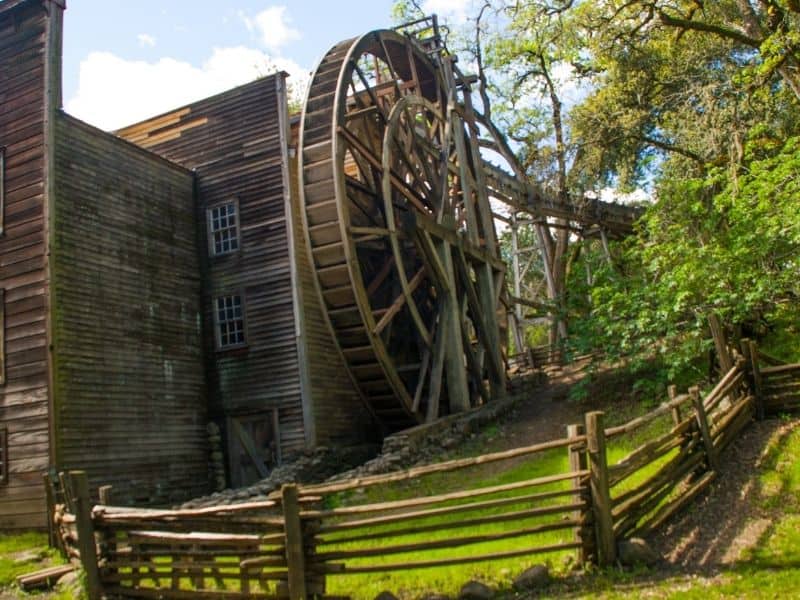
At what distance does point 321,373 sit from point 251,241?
3211 millimetres

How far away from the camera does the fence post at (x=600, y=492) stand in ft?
20.7

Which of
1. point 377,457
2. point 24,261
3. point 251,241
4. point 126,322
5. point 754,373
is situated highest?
point 251,241

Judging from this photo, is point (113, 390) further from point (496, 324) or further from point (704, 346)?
point (704, 346)

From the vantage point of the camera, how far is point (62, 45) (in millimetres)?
13359

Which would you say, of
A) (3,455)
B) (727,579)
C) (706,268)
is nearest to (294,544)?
(727,579)

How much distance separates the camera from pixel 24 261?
12.7 m

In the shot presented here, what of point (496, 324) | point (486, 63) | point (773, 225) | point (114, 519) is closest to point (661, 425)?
point (773, 225)

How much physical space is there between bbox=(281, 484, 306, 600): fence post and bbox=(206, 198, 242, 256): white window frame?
10.5 meters

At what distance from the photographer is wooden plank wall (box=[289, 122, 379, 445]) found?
15.1m

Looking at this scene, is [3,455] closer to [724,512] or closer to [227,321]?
[227,321]

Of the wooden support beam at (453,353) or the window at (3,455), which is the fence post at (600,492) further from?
the window at (3,455)

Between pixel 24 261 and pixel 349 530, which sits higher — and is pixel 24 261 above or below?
above

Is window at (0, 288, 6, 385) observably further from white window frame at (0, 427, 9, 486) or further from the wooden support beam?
the wooden support beam

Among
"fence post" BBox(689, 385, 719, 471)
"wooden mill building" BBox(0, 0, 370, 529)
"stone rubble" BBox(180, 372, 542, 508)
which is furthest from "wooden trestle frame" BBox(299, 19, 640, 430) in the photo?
"fence post" BBox(689, 385, 719, 471)
